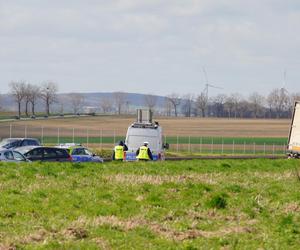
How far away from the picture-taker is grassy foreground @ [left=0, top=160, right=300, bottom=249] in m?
10.2

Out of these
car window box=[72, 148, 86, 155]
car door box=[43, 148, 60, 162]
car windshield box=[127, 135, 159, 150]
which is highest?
car windshield box=[127, 135, 159, 150]

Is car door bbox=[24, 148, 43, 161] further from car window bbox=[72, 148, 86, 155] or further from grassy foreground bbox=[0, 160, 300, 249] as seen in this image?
grassy foreground bbox=[0, 160, 300, 249]

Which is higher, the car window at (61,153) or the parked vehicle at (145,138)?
the parked vehicle at (145,138)

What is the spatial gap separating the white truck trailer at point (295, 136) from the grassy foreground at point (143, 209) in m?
15.9

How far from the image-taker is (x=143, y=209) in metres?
12.8

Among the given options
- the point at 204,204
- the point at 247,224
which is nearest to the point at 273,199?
the point at 204,204

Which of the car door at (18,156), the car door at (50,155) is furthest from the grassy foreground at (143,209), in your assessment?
the car door at (50,155)

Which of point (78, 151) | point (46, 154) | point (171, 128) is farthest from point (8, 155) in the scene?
point (171, 128)

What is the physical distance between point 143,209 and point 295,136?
24049 millimetres

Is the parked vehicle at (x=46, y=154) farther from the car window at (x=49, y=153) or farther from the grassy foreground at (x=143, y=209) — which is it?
the grassy foreground at (x=143, y=209)

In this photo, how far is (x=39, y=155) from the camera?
96.3 feet

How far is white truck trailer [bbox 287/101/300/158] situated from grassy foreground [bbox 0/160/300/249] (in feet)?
52.1

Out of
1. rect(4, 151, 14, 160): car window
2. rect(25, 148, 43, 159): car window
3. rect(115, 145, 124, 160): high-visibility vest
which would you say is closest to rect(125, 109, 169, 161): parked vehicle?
rect(115, 145, 124, 160): high-visibility vest

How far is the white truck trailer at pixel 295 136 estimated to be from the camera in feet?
113
